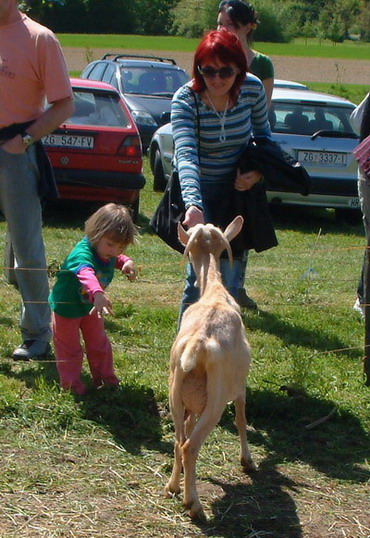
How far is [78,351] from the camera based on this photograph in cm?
523

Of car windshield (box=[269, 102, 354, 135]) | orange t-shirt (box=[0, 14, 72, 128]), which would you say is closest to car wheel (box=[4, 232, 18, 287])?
orange t-shirt (box=[0, 14, 72, 128])

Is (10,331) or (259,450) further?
(10,331)

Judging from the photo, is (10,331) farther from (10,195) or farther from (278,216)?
(278,216)

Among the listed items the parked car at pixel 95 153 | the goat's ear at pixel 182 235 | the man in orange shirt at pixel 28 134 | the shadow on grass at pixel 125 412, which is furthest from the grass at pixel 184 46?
the goat's ear at pixel 182 235

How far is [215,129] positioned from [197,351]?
1.59 meters

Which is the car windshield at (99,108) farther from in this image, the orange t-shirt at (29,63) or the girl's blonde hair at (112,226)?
the girl's blonde hair at (112,226)

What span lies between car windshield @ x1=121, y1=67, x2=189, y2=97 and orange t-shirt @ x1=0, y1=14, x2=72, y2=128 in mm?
11969

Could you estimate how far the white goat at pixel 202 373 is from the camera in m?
3.90

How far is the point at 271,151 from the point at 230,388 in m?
1.57

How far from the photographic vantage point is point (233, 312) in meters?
4.19

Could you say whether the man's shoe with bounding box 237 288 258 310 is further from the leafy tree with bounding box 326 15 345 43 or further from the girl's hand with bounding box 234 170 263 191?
the leafy tree with bounding box 326 15 345 43

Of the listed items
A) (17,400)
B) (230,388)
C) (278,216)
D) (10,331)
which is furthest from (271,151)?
(278,216)

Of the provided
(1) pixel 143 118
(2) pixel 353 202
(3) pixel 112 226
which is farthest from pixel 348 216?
(3) pixel 112 226

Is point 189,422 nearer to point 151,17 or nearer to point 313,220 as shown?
point 313,220
